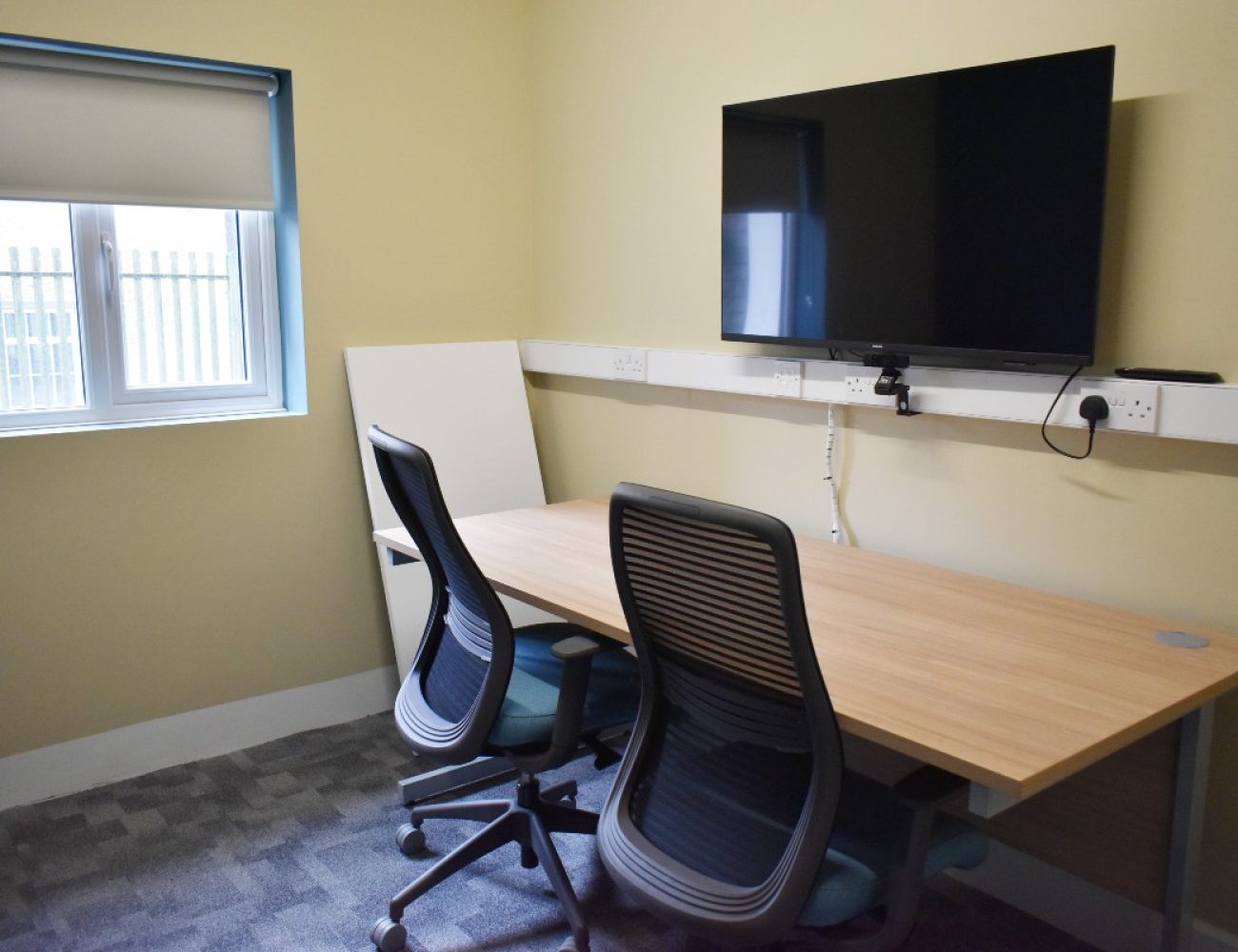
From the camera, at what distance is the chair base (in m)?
2.50

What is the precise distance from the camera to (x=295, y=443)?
364 cm

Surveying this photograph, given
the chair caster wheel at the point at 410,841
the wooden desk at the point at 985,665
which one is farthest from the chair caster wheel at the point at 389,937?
the wooden desk at the point at 985,665

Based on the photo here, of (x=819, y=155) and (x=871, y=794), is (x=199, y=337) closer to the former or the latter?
(x=819, y=155)

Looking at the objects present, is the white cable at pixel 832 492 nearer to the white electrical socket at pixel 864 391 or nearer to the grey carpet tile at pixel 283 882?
the white electrical socket at pixel 864 391

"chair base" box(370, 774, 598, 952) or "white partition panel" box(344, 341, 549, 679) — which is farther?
"white partition panel" box(344, 341, 549, 679)

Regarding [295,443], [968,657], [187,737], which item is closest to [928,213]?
[968,657]

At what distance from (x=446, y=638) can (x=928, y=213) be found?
4.92 ft

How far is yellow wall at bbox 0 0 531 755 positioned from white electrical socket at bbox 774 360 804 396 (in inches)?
51.5

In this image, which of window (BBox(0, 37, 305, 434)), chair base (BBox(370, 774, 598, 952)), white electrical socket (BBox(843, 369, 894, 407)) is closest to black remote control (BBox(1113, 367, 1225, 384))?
white electrical socket (BBox(843, 369, 894, 407))

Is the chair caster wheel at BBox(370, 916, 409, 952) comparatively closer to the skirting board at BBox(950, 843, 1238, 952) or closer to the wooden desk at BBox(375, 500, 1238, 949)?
the wooden desk at BBox(375, 500, 1238, 949)

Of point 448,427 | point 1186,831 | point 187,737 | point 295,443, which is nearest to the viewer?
point 1186,831

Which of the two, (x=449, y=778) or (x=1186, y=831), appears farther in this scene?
(x=449, y=778)

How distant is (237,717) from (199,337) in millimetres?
1218

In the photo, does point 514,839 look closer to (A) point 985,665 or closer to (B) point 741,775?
(B) point 741,775
